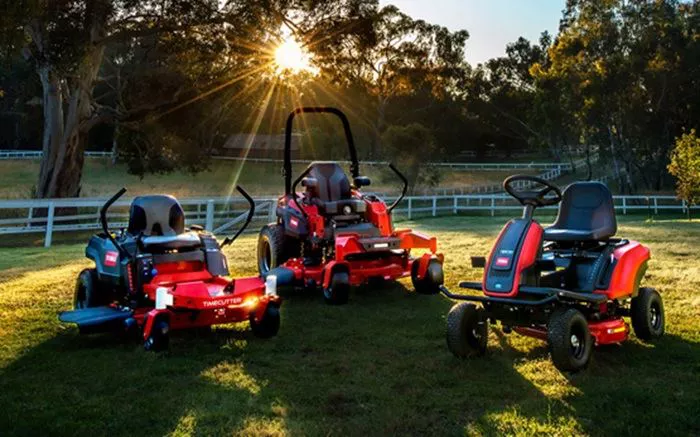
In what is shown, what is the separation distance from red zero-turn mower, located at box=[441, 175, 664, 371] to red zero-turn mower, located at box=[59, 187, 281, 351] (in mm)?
1992

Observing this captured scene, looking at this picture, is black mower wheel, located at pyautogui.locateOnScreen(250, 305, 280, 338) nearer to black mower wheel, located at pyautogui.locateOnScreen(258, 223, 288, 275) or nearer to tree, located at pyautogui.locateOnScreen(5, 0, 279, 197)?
black mower wheel, located at pyautogui.locateOnScreen(258, 223, 288, 275)

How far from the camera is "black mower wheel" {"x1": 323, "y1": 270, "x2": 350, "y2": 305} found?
368 inches

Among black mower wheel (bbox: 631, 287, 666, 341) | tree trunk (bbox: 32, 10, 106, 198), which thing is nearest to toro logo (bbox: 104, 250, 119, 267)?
black mower wheel (bbox: 631, 287, 666, 341)

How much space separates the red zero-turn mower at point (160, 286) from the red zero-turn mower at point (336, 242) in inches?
80.5

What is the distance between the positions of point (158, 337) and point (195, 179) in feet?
152

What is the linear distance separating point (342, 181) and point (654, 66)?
36.2 meters

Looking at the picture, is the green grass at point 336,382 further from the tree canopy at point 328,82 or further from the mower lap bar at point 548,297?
the tree canopy at point 328,82

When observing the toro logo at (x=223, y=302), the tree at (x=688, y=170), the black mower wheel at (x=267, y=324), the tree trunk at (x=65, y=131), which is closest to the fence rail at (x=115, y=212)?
the tree trunk at (x=65, y=131)

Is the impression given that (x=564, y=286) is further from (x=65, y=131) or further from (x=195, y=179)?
(x=195, y=179)

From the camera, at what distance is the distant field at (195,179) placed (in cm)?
4406

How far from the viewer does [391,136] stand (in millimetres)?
46469

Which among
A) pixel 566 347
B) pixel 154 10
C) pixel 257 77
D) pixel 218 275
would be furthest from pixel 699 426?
pixel 257 77

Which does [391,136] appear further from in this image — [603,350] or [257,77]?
[603,350]

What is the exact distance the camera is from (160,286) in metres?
7.06
